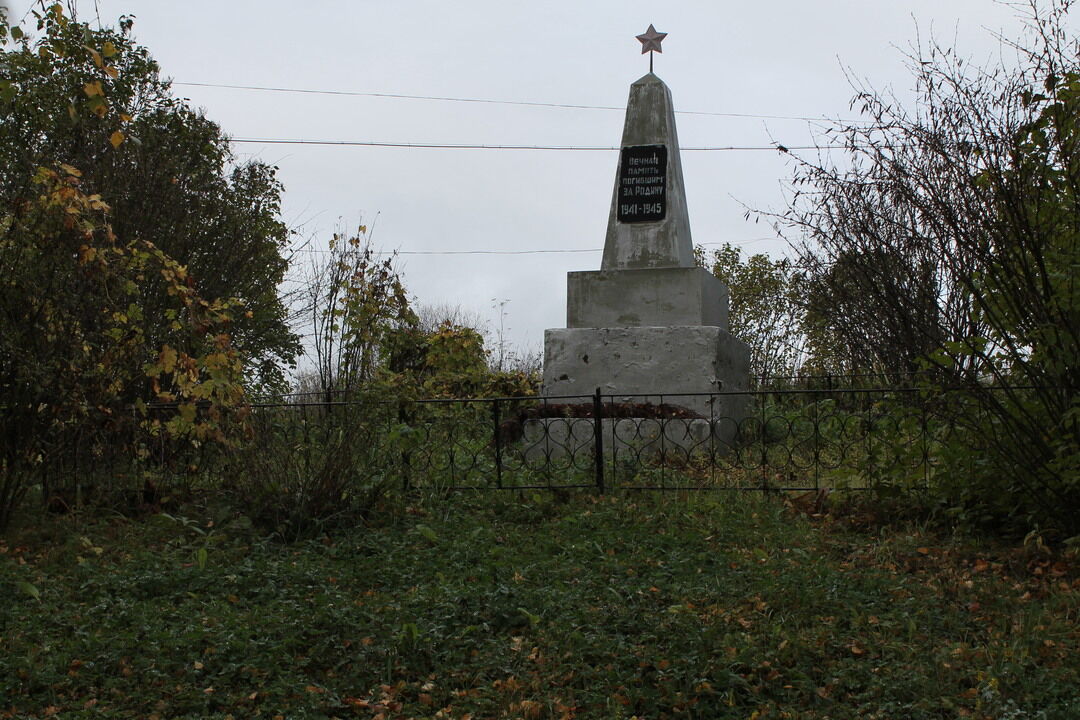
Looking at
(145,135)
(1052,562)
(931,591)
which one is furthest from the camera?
(145,135)

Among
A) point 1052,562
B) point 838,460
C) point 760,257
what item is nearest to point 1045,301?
point 1052,562

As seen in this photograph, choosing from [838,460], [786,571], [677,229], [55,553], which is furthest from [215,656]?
[677,229]

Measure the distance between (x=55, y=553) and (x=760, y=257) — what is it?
49.7 ft

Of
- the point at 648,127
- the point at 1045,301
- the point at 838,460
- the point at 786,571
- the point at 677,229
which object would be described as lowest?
the point at 786,571

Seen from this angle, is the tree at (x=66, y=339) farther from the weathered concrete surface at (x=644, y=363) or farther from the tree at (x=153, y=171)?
the weathered concrete surface at (x=644, y=363)

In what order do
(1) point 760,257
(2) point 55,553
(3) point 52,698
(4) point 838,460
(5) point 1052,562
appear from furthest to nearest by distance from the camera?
(1) point 760,257 → (4) point 838,460 → (2) point 55,553 → (5) point 1052,562 → (3) point 52,698

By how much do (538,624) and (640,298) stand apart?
486 centimetres

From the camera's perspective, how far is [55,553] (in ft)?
16.3

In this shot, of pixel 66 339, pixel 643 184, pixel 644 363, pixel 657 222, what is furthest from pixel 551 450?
pixel 66 339

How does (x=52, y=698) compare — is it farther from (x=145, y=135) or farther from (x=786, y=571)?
(x=145, y=135)

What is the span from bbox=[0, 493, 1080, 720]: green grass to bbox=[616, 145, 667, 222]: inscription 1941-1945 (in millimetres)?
3882

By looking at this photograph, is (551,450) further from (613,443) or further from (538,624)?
(538,624)

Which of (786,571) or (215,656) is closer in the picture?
(215,656)

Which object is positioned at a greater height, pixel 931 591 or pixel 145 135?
pixel 145 135
